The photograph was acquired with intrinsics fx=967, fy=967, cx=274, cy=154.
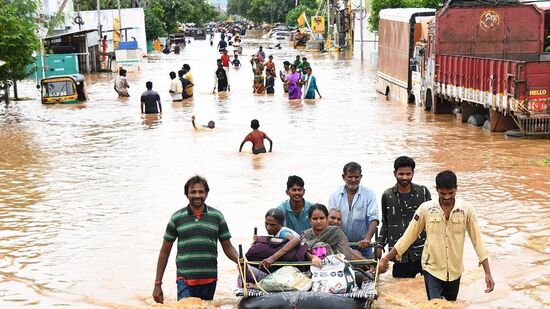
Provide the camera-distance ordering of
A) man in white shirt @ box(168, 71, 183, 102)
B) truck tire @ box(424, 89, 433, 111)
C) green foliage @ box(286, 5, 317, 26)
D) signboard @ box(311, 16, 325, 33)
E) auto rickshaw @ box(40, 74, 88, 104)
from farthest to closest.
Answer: green foliage @ box(286, 5, 317, 26), signboard @ box(311, 16, 325, 33), auto rickshaw @ box(40, 74, 88, 104), man in white shirt @ box(168, 71, 183, 102), truck tire @ box(424, 89, 433, 111)

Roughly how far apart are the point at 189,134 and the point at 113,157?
361 centimetres

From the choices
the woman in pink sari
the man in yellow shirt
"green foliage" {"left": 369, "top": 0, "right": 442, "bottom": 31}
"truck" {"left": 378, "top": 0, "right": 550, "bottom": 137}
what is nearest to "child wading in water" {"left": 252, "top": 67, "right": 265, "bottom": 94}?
the woman in pink sari

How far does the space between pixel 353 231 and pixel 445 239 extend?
184 centimetres

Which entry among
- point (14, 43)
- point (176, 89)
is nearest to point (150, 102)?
point (176, 89)

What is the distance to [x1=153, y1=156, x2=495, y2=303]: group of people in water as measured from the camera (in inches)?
264

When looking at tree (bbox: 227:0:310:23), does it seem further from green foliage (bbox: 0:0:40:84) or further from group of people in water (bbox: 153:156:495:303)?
group of people in water (bbox: 153:156:495:303)

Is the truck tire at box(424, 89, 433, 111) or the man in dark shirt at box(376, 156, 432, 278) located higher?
the man in dark shirt at box(376, 156, 432, 278)

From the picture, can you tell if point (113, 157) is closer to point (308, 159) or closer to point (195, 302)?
point (308, 159)

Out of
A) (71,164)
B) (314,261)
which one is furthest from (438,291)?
(71,164)

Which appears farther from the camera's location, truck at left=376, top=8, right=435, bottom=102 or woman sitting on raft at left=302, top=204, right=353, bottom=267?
truck at left=376, top=8, right=435, bottom=102

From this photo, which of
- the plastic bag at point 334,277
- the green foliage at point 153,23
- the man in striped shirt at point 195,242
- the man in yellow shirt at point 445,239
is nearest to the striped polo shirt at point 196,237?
the man in striped shirt at point 195,242

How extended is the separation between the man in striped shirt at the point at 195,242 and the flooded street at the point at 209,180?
1141 millimetres

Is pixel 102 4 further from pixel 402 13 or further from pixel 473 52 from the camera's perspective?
pixel 473 52

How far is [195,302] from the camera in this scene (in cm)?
735
